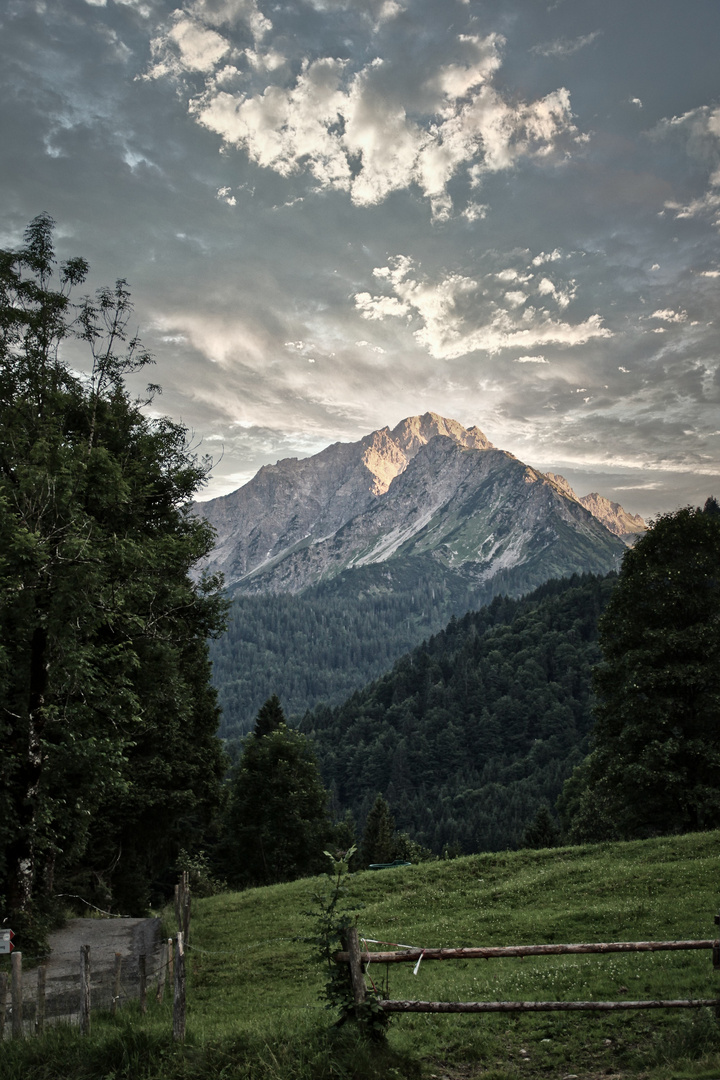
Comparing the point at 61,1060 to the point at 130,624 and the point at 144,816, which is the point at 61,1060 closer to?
the point at 130,624

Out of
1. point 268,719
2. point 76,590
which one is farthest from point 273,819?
point 76,590

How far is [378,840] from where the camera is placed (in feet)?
271

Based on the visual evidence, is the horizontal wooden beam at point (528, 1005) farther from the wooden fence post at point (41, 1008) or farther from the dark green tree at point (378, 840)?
the dark green tree at point (378, 840)

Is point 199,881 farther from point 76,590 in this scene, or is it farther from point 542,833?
point 542,833

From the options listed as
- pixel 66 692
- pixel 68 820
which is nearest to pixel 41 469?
pixel 66 692

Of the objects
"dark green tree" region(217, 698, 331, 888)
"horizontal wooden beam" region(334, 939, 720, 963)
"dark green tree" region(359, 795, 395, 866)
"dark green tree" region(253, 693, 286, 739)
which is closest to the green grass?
"horizontal wooden beam" region(334, 939, 720, 963)

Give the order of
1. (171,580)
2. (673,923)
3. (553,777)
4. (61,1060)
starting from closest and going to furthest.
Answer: (61,1060) → (673,923) → (171,580) → (553,777)

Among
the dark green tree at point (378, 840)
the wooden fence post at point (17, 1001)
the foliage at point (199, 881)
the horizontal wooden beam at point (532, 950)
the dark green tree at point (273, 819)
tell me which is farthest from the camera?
the dark green tree at point (378, 840)

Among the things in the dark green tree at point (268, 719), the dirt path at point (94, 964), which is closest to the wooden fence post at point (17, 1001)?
the dirt path at point (94, 964)

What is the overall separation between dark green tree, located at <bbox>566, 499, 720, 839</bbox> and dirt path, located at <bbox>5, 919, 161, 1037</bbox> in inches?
843

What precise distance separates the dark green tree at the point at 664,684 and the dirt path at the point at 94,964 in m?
21.4

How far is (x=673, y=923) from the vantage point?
1675 cm

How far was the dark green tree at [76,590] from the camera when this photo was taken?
19344mm

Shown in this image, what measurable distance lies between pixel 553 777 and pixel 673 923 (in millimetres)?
185212
